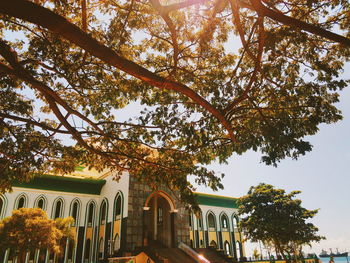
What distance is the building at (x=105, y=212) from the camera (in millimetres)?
16672

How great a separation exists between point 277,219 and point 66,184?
1513 centimetres

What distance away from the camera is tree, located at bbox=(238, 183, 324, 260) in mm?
17625

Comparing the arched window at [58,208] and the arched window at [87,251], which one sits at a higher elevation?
the arched window at [58,208]

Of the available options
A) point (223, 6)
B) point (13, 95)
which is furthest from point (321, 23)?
point (13, 95)

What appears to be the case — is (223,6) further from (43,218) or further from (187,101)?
(43,218)

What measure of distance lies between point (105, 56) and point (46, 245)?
13.3m

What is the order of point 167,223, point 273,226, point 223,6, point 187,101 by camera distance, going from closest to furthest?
point 223,6 → point 187,101 → point 273,226 → point 167,223

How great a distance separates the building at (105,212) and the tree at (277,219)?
3725 mm

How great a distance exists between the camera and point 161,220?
19531 millimetres

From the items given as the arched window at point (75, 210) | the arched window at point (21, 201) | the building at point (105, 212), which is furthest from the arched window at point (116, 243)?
the arched window at point (21, 201)

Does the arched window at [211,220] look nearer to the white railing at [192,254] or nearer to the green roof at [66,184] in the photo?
the white railing at [192,254]

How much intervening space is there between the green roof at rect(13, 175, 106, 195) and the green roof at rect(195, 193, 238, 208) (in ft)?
30.7

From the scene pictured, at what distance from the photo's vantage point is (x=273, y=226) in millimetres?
17578

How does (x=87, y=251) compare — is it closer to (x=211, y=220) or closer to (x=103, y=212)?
(x=103, y=212)
